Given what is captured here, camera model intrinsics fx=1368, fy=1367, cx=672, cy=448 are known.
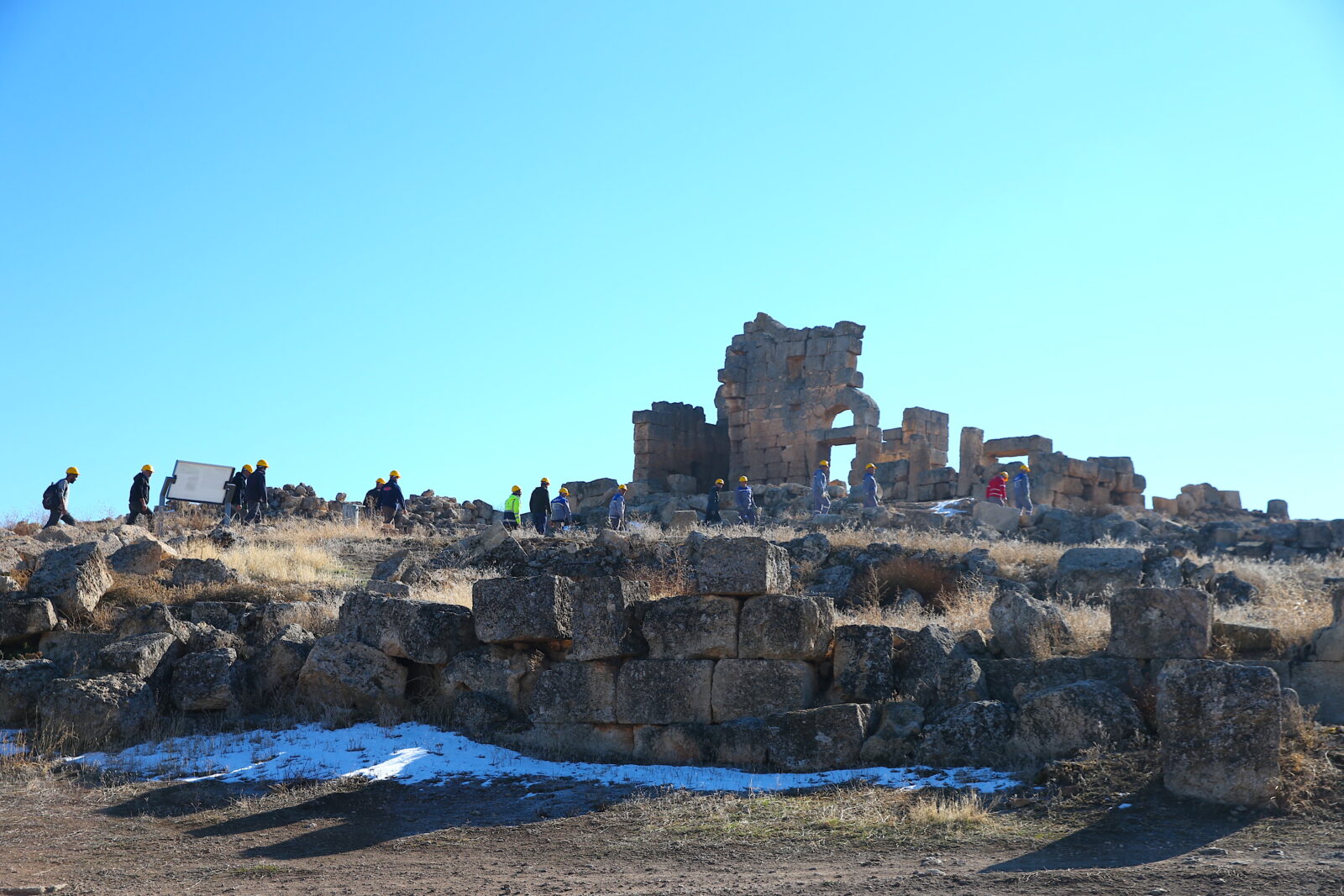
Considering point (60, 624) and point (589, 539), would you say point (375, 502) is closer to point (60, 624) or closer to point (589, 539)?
point (589, 539)

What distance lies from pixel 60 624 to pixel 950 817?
934 cm

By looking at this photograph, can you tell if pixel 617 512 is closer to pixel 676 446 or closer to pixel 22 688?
pixel 676 446

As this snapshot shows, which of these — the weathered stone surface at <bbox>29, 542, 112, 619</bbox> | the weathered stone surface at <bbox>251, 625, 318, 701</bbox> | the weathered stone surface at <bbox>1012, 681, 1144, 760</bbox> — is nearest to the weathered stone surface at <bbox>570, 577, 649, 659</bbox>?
the weathered stone surface at <bbox>251, 625, 318, 701</bbox>

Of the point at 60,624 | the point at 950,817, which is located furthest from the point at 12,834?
the point at 950,817

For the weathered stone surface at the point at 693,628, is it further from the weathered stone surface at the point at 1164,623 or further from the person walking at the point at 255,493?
the person walking at the point at 255,493

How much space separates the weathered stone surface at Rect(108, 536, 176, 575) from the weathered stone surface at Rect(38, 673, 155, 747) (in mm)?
3620

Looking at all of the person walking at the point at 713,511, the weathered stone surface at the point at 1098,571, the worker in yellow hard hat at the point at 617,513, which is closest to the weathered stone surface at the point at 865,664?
the weathered stone surface at the point at 1098,571

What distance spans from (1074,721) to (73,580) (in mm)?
9833

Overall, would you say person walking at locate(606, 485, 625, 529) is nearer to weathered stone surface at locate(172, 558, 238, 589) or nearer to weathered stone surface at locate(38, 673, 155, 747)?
weathered stone surface at locate(172, 558, 238, 589)

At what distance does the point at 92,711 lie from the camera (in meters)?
11.7

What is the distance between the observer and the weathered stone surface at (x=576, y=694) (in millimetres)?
11398

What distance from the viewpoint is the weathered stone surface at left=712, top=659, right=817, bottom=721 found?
11.0m

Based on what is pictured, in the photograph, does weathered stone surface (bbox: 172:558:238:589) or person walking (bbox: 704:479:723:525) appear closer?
weathered stone surface (bbox: 172:558:238:589)

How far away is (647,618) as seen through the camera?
454 inches
